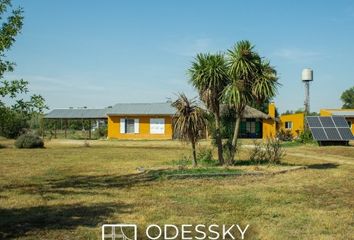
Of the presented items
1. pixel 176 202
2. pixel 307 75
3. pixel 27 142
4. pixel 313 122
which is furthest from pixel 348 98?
pixel 176 202

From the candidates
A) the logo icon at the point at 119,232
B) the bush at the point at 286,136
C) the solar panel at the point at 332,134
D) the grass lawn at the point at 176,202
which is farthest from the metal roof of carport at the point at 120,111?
the logo icon at the point at 119,232

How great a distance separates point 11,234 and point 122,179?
25.4 feet

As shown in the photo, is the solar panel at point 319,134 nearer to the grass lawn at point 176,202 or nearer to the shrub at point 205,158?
the shrub at point 205,158

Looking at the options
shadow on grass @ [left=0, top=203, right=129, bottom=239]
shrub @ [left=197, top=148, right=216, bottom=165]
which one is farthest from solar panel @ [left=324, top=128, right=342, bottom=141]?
shadow on grass @ [left=0, top=203, right=129, bottom=239]

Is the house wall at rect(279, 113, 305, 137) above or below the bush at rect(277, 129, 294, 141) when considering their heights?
above

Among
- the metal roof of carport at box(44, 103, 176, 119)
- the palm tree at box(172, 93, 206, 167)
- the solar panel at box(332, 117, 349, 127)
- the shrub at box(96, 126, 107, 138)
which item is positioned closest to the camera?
the palm tree at box(172, 93, 206, 167)

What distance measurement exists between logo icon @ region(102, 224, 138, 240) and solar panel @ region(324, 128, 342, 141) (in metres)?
28.4

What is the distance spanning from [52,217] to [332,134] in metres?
29.0

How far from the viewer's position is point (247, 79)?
18.0 meters

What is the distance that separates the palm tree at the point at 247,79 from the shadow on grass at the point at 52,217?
27.5ft

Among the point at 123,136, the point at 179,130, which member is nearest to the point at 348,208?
the point at 179,130

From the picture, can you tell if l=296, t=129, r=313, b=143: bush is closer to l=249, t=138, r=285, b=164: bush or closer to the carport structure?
l=249, t=138, r=285, b=164: bush

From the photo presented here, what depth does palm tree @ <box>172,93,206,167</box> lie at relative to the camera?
1739 cm

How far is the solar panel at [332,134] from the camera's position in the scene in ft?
112
